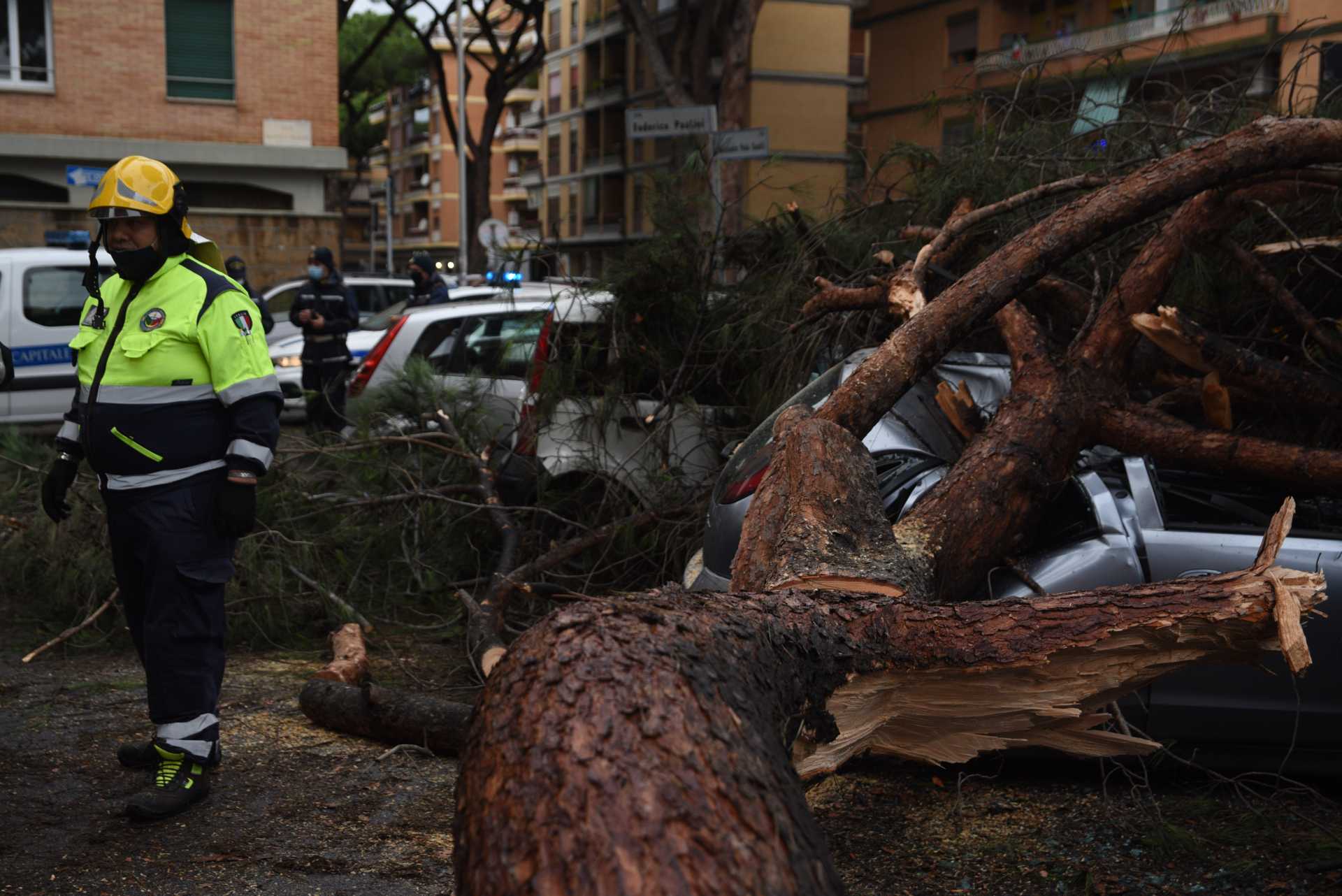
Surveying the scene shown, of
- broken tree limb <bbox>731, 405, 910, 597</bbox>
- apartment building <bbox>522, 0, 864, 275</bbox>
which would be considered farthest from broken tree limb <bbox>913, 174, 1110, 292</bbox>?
apartment building <bbox>522, 0, 864, 275</bbox>

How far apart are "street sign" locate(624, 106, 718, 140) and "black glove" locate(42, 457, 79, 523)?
524 cm

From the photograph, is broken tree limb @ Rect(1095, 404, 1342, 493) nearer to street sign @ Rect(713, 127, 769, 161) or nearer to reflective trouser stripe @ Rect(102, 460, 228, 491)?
reflective trouser stripe @ Rect(102, 460, 228, 491)

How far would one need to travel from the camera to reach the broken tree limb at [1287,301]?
4.70 m

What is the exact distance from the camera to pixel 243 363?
407 cm

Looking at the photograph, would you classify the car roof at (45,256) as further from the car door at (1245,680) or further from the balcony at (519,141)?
the balcony at (519,141)

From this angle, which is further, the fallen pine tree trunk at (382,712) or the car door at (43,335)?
the car door at (43,335)

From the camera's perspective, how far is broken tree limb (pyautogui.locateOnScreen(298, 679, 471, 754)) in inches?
171

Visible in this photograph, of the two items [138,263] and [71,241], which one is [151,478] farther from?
[71,241]

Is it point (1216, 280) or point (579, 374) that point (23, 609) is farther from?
point (1216, 280)

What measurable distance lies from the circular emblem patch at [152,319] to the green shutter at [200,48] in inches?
839

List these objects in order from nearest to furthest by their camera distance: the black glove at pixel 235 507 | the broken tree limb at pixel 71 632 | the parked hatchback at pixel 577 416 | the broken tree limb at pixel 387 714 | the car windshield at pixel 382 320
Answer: the black glove at pixel 235 507, the broken tree limb at pixel 387 714, the broken tree limb at pixel 71 632, the parked hatchback at pixel 577 416, the car windshield at pixel 382 320

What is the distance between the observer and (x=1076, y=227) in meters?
4.56

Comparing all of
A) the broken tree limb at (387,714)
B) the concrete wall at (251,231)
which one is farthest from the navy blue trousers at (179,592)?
the concrete wall at (251,231)

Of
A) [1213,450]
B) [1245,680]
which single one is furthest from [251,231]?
[1245,680]
